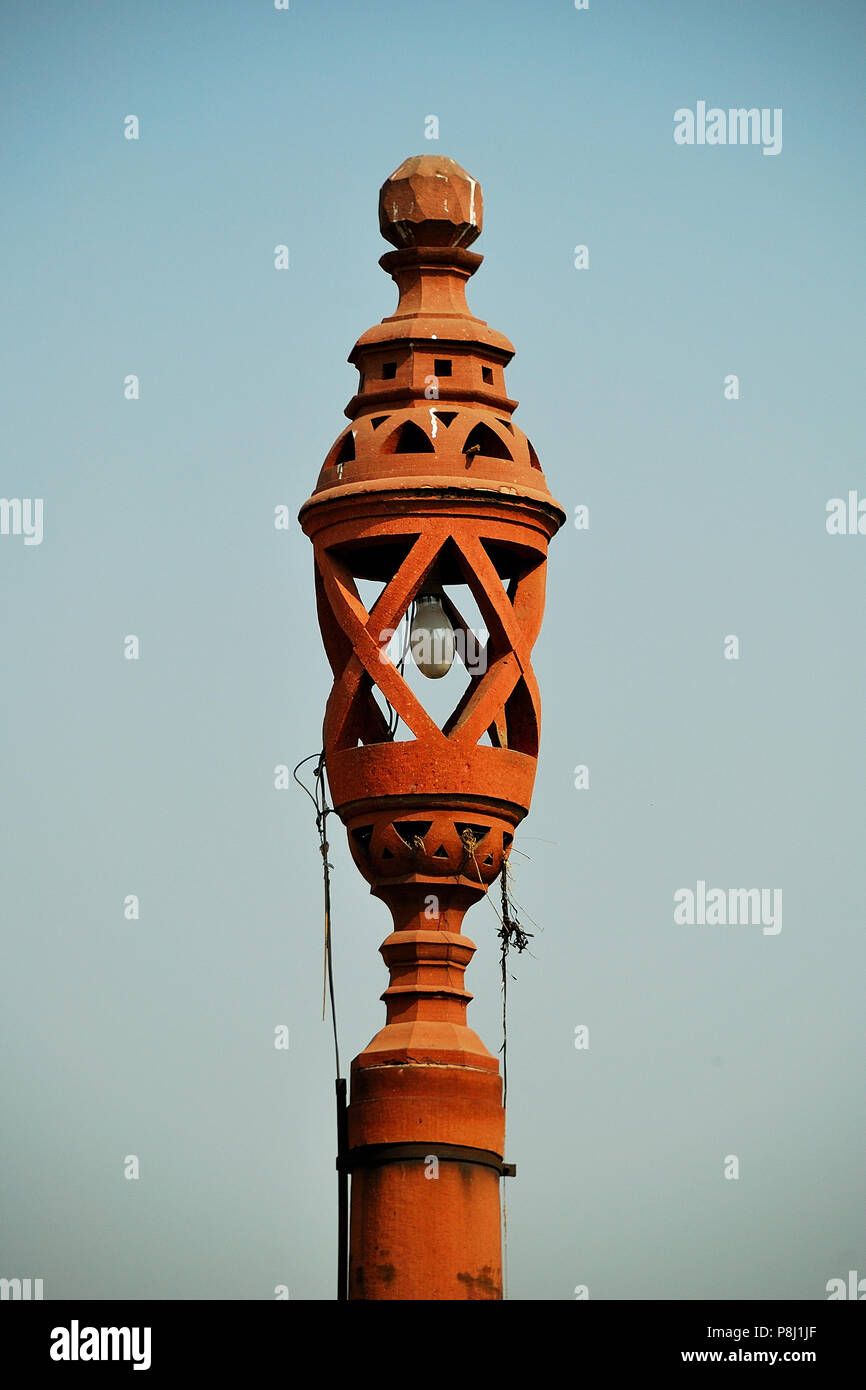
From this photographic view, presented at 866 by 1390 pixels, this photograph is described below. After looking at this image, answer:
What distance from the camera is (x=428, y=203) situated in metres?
38.2

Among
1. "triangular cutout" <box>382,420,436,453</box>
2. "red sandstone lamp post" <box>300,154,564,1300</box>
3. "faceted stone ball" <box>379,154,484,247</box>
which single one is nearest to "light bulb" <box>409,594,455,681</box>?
"red sandstone lamp post" <box>300,154,564,1300</box>

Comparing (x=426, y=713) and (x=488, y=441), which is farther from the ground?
(x=488, y=441)

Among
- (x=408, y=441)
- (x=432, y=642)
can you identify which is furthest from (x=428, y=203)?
(x=432, y=642)

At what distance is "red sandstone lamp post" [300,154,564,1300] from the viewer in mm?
36125

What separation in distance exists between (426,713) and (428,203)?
497cm

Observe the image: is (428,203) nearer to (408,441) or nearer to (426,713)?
(408,441)

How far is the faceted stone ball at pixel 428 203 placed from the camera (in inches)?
1502

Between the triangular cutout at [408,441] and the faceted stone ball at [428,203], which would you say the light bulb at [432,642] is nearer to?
the triangular cutout at [408,441]

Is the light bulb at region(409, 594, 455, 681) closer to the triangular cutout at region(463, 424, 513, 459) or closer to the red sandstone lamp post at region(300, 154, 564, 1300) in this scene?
the red sandstone lamp post at region(300, 154, 564, 1300)

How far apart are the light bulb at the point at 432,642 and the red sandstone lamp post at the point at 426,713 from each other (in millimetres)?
18

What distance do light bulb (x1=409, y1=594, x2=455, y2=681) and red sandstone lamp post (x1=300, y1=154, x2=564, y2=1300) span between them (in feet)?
0.06

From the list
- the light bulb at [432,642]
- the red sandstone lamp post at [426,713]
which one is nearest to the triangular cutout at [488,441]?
the red sandstone lamp post at [426,713]
